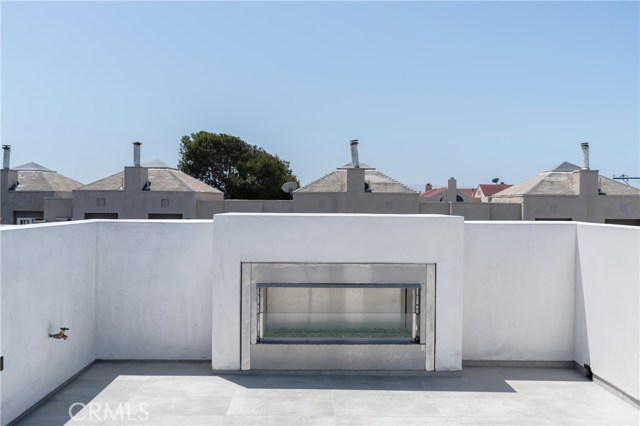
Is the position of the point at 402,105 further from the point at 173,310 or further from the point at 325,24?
the point at 173,310

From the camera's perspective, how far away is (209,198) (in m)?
32.8

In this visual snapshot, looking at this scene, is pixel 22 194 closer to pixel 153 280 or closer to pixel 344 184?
pixel 344 184

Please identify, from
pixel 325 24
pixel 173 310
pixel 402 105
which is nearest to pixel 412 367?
pixel 173 310

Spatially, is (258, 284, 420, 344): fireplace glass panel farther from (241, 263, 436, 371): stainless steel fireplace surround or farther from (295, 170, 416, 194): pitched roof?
(295, 170, 416, 194): pitched roof

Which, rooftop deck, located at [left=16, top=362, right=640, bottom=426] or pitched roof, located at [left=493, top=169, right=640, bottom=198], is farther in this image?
pitched roof, located at [left=493, top=169, right=640, bottom=198]

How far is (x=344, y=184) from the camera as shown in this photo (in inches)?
1193

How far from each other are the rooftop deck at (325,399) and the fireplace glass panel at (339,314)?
0.71m

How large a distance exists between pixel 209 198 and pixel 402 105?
12.4m

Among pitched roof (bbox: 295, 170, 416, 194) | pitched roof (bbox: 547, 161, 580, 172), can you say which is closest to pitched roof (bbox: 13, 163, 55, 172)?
pitched roof (bbox: 295, 170, 416, 194)

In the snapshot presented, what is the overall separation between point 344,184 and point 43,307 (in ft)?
74.9

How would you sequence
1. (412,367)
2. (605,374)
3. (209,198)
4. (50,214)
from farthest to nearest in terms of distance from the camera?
(209,198), (50,214), (412,367), (605,374)

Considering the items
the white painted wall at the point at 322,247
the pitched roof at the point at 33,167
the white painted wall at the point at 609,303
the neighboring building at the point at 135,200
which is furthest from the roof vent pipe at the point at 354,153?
the pitched roof at the point at 33,167

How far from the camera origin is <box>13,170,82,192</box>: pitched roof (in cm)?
3391

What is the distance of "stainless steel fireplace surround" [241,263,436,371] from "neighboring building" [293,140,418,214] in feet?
64.8
